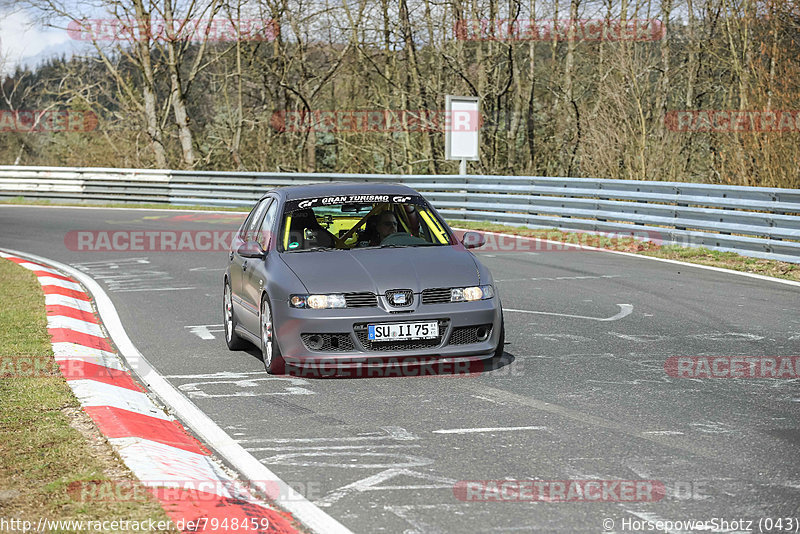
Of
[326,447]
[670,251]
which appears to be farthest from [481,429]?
[670,251]

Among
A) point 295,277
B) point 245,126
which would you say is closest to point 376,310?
point 295,277

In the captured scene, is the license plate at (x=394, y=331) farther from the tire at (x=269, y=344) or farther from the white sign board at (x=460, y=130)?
the white sign board at (x=460, y=130)

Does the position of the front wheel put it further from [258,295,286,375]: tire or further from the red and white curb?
the red and white curb

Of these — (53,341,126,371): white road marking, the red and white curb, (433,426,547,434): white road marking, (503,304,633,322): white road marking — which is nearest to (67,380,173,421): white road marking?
the red and white curb

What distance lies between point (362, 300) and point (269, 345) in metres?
0.96

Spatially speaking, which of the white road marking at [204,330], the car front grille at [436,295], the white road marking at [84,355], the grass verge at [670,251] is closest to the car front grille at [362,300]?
the car front grille at [436,295]

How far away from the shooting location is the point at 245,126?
1795 inches

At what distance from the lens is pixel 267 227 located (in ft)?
31.0

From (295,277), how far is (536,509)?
3.82 metres

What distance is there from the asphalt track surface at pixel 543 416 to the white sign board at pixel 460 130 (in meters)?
14.1

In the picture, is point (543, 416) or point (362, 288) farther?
point (362, 288)

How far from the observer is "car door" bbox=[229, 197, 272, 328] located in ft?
31.4

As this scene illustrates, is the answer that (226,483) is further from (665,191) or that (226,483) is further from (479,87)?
(479,87)

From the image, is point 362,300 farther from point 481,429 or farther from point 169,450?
point 169,450
